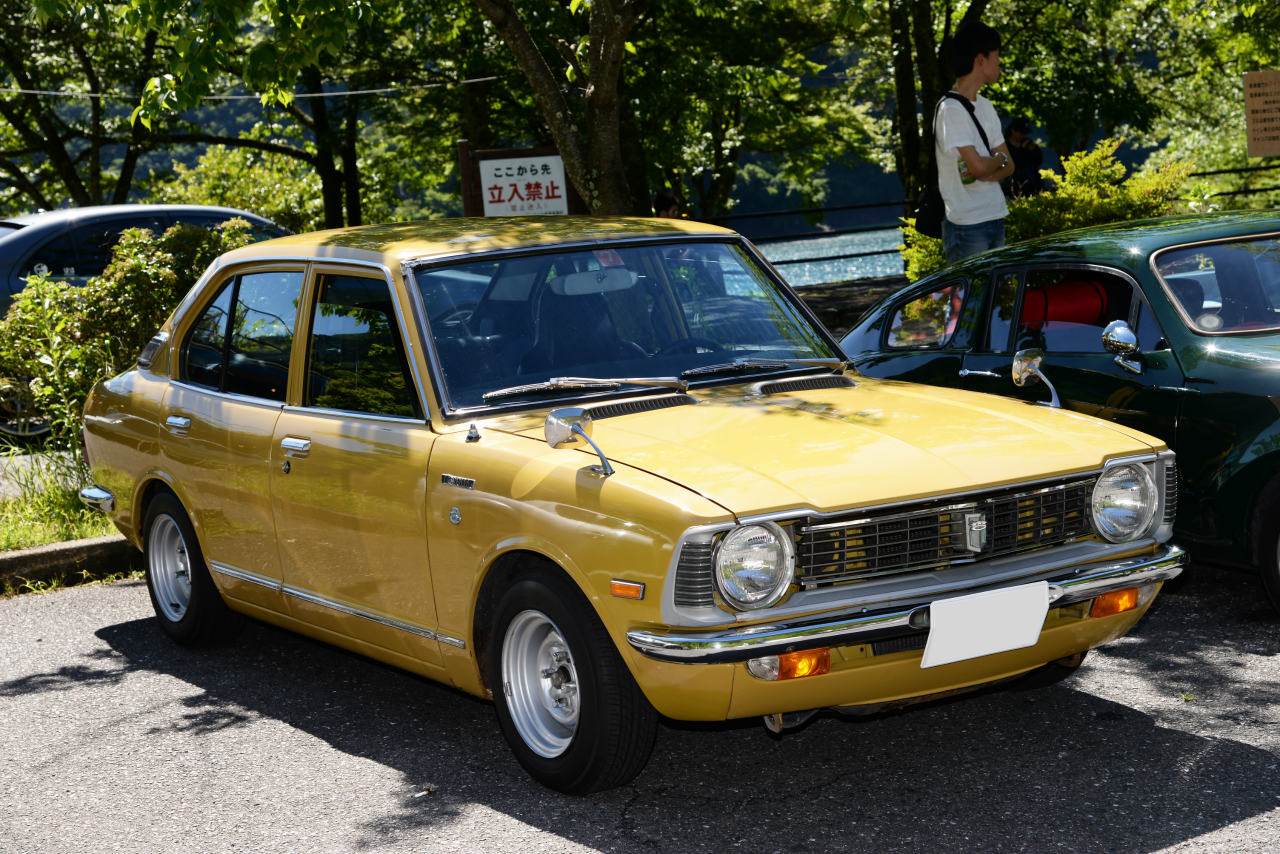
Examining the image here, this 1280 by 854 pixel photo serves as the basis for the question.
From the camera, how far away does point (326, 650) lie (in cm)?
635

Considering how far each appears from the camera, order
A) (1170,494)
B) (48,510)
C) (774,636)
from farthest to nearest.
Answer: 1. (48,510)
2. (1170,494)
3. (774,636)

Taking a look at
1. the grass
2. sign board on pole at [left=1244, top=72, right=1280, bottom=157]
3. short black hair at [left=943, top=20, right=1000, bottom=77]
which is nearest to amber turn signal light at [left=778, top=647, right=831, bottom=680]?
short black hair at [left=943, top=20, right=1000, bottom=77]

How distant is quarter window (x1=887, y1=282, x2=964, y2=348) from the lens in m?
6.91

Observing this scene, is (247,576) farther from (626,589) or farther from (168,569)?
(626,589)

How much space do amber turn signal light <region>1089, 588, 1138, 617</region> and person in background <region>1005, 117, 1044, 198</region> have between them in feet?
20.0

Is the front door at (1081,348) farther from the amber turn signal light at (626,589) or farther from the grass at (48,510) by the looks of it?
the grass at (48,510)

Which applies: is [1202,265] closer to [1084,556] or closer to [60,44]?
[1084,556]

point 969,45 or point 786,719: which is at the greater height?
point 969,45

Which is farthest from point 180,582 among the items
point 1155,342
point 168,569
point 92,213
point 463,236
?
point 92,213

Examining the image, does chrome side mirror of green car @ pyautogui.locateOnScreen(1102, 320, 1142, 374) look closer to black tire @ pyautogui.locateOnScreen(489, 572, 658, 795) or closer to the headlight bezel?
the headlight bezel

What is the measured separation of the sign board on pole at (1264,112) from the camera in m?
14.3

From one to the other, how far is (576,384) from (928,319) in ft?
9.44

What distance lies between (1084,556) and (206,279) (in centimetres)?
391

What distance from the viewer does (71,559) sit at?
804 centimetres
